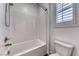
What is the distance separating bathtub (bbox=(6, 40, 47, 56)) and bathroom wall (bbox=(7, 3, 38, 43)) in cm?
7

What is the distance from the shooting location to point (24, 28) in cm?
103

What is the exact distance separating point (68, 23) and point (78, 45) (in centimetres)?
30

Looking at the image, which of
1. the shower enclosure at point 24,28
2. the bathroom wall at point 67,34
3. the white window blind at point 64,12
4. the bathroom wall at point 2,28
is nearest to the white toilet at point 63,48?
the bathroom wall at point 67,34

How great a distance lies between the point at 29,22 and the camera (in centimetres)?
104

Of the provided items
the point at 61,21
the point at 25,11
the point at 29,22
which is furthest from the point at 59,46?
the point at 25,11

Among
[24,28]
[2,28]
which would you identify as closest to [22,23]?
[24,28]

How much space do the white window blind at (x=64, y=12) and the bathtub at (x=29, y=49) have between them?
16.8 inches

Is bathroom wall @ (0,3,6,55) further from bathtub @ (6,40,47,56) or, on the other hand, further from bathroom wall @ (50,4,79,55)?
bathroom wall @ (50,4,79,55)

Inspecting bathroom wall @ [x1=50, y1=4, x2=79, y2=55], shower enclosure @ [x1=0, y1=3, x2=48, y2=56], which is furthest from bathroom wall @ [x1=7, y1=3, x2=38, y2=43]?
bathroom wall @ [x1=50, y1=4, x2=79, y2=55]

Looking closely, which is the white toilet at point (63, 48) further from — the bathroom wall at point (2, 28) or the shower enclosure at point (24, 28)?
the bathroom wall at point (2, 28)

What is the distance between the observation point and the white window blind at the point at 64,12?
957 millimetres

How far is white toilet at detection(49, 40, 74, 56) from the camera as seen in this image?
930 millimetres

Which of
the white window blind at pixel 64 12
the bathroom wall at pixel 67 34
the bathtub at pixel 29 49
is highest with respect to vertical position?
the white window blind at pixel 64 12

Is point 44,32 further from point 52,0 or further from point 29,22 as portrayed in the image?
point 52,0
